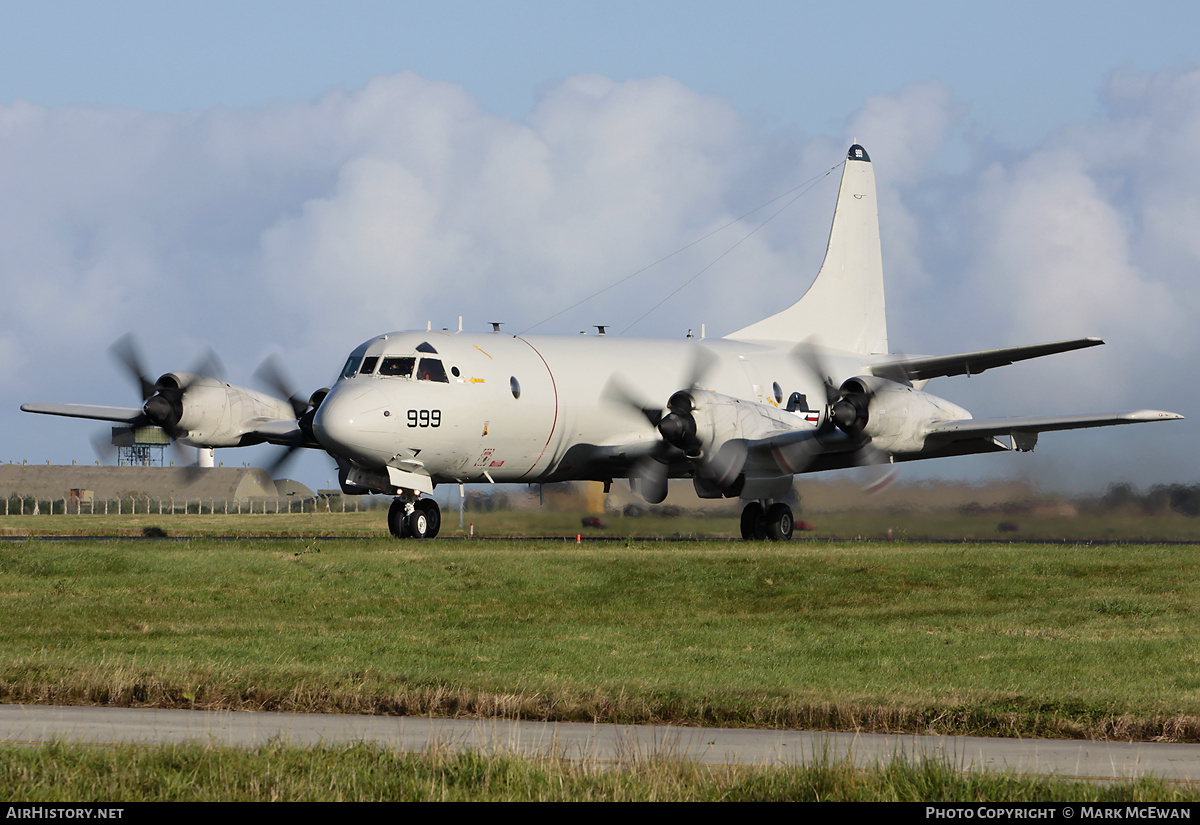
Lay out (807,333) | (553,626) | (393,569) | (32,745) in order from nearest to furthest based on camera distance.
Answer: (32,745) < (553,626) < (393,569) < (807,333)

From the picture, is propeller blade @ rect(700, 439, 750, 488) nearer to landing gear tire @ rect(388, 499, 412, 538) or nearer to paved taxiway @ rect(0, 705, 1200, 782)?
landing gear tire @ rect(388, 499, 412, 538)

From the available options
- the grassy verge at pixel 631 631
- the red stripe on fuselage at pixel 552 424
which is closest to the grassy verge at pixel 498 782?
the grassy verge at pixel 631 631

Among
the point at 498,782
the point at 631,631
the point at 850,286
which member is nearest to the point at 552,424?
the point at 631,631

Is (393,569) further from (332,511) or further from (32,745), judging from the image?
(332,511)

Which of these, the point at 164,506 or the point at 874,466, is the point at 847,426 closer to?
the point at 874,466

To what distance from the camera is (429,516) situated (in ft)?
106

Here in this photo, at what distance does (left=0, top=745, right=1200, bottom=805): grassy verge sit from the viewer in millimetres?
9398

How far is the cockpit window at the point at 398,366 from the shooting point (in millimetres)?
30766

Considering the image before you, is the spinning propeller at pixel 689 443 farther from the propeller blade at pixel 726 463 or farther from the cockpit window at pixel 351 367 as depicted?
the cockpit window at pixel 351 367

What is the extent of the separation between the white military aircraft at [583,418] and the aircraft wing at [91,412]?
5cm

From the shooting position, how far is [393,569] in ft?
86.9

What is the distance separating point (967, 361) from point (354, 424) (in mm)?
15698
